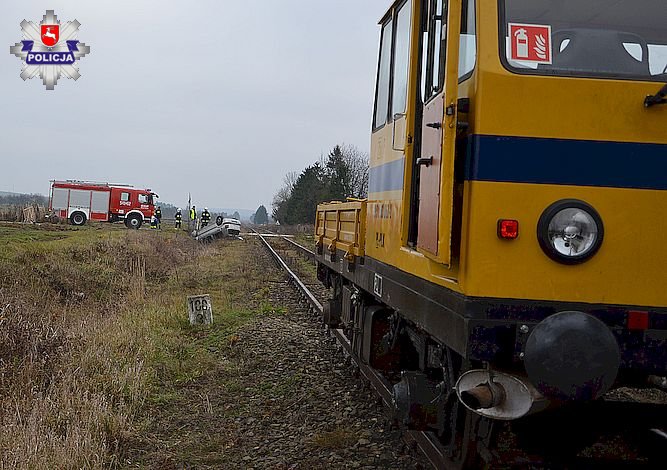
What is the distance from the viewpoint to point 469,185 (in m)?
3.48

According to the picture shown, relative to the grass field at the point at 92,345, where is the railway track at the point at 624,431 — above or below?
above

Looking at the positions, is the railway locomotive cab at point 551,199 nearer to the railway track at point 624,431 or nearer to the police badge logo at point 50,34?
the railway track at point 624,431

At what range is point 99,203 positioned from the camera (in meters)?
47.8

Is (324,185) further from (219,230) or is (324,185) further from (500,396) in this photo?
(500,396)

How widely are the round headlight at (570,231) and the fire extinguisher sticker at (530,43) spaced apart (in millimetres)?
729

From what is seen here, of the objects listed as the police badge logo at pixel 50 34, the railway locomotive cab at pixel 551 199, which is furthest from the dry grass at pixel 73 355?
the police badge logo at pixel 50 34

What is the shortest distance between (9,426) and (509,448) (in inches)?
162

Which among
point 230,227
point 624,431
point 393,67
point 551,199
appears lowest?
point 624,431

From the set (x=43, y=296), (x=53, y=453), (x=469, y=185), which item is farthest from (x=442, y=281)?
(x=43, y=296)

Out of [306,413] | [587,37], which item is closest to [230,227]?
[306,413]

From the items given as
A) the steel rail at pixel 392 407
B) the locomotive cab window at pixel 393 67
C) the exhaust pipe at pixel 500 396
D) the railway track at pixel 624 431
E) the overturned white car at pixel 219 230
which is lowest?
the steel rail at pixel 392 407

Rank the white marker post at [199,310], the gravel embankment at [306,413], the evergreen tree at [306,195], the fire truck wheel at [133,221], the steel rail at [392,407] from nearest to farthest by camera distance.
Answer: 1. the steel rail at [392,407]
2. the gravel embankment at [306,413]
3. the white marker post at [199,310]
4. the fire truck wheel at [133,221]
5. the evergreen tree at [306,195]

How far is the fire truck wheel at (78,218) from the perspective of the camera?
46.2 m

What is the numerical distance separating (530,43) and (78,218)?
46.3m
